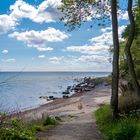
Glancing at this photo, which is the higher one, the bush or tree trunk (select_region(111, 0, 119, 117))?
tree trunk (select_region(111, 0, 119, 117))

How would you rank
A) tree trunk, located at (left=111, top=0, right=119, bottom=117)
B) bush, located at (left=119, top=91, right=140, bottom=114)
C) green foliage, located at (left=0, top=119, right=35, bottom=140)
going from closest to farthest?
green foliage, located at (left=0, top=119, right=35, bottom=140), tree trunk, located at (left=111, top=0, right=119, bottom=117), bush, located at (left=119, top=91, right=140, bottom=114)

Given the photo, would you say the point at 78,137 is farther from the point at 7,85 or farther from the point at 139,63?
the point at 139,63

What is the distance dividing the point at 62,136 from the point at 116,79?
190 inches

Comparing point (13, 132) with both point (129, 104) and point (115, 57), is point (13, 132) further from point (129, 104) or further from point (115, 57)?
point (129, 104)

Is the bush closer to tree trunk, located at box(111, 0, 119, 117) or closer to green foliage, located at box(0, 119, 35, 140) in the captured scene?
A: tree trunk, located at box(111, 0, 119, 117)

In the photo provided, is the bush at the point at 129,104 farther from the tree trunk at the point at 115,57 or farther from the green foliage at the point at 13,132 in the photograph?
the green foliage at the point at 13,132

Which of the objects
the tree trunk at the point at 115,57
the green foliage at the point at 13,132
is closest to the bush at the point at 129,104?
the tree trunk at the point at 115,57

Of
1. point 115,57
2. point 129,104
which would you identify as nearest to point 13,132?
point 115,57

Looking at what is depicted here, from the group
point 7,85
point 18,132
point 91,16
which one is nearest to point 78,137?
point 18,132

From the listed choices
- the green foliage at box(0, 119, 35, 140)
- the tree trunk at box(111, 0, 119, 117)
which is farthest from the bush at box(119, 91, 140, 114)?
the green foliage at box(0, 119, 35, 140)

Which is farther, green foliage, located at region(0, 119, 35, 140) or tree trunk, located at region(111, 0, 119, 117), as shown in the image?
tree trunk, located at region(111, 0, 119, 117)

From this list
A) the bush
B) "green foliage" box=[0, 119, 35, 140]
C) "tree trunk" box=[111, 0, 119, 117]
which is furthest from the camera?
the bush

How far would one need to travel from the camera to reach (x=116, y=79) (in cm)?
2122

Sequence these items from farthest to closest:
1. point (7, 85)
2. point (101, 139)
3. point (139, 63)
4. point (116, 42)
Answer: point (139, 63)
point (116, 42)
point (101, 139)
point (7, 85)
